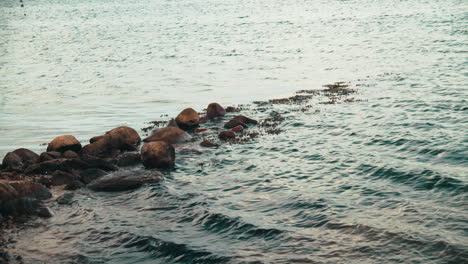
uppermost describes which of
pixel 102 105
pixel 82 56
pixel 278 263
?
pixel 82 56

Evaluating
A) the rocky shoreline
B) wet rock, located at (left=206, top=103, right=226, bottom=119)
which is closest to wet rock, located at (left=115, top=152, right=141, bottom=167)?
the rocky shoreline

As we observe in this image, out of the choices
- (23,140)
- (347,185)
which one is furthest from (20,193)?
(347,185)

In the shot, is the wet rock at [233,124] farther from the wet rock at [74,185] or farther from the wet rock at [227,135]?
the wet rock at [74,185]

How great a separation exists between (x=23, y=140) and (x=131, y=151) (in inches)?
209

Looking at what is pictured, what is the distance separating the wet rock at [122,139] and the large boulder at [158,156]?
2320mm

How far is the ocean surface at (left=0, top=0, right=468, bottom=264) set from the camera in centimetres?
1027

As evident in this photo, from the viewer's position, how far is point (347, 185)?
44.9 ft

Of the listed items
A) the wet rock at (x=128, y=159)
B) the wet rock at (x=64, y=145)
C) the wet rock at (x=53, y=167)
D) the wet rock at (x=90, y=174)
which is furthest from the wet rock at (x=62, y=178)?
the wet rock at (x=64, y=145)

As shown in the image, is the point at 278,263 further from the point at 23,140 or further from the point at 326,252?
the point at 23,140

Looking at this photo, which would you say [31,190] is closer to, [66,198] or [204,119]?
[66,198]

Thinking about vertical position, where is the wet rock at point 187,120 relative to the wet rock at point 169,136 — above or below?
above

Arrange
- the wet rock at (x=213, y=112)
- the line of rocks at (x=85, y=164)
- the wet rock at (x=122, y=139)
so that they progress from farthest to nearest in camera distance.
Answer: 1. the wet rock at (x=213, y=112)
2. the wet rock at (x=122, y=139)
3. the line of rocks at (x=85, y=164)

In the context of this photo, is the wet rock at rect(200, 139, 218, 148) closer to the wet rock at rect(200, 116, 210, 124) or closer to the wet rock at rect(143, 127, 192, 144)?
the wet rock at rect(143, 127, 192, 144)

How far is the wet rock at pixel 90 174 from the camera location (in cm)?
1498
